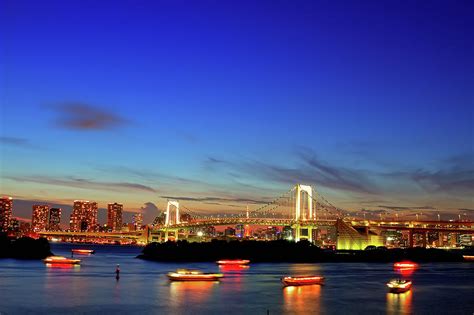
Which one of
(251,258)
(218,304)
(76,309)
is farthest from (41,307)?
(251,258)

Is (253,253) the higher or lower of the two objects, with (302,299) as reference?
higher

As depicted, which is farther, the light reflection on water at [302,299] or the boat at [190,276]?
the boat at [190,276]

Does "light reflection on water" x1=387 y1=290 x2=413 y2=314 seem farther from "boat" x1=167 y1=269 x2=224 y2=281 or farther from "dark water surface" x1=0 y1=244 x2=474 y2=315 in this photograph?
"boat" x1=167 y1=269 x2=224 y2=281

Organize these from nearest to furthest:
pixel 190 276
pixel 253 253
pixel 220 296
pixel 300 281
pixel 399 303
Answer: pixel 399 303, pixel 220 296, pixel 300 281, pixel 190 276, pixel 253 253

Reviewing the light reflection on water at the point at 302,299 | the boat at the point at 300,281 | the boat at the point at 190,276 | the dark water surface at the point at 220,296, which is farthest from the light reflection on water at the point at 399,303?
the boat at the point at 190,276

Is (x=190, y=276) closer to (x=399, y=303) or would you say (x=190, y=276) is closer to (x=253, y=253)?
(x=399, y=303)

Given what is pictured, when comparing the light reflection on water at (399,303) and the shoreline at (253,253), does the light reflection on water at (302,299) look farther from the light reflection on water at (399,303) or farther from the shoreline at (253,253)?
the shoreline at (253,253)

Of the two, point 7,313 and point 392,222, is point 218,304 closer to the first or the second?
point 7,313

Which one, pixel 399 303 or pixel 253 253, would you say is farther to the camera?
pixel 253 253

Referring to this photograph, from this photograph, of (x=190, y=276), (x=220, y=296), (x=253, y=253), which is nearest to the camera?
(x=220, y=296)

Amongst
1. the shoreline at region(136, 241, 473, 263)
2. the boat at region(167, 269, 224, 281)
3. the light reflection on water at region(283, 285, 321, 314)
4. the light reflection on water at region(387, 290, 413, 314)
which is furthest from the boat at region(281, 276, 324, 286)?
the shoreline at region(136, 241, 473, 263)

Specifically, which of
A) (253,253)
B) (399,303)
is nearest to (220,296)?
(399,303)

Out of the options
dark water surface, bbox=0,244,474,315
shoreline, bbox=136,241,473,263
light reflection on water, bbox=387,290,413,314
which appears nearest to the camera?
dark water surface, bbox=0,244,474,315
